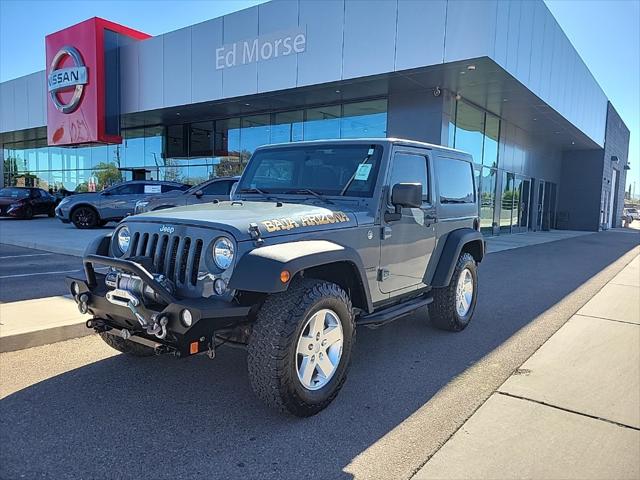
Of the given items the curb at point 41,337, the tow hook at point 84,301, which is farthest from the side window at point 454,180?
the curb at point 41,337

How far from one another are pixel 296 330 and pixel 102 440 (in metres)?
1.34

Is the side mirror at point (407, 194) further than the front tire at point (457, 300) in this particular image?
No

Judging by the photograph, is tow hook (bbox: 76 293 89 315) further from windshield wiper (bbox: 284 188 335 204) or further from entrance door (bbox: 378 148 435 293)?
A: entrance door (bbox: 378 148 435 293)

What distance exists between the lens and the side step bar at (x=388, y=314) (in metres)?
3.99

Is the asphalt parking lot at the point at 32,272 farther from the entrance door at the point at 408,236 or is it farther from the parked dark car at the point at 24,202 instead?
the parked dark car at the point at 24,202

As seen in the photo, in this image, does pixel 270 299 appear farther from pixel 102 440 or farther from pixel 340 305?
pixel 102 440

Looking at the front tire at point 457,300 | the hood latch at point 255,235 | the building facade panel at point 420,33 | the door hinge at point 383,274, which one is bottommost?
the front tire at point 457,300

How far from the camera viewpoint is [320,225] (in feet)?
11.7

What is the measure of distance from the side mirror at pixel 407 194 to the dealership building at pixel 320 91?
838 centimetres

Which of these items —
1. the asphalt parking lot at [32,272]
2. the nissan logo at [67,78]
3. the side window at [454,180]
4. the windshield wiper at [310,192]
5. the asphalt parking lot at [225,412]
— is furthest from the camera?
the nissan logo at [67,78]

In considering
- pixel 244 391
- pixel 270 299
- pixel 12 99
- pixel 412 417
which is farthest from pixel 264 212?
pixel 12 99

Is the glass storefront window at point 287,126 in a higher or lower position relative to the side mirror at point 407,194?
higher

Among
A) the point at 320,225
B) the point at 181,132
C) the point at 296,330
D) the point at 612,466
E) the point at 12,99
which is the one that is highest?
the point at 12,99

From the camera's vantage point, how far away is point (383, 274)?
13.7 ft
